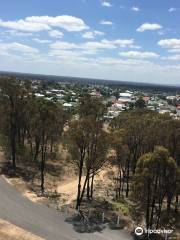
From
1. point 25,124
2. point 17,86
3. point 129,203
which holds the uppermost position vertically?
point 17,86

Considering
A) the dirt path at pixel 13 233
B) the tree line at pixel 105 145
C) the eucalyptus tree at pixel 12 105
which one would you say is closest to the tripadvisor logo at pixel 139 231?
the tree line at pixel 105 145

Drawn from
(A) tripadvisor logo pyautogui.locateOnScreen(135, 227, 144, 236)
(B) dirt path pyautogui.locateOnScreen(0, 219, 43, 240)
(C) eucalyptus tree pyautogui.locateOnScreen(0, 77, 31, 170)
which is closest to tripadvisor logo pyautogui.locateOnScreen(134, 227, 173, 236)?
(A) tripadvisor logo pyautogui.locateOnScreen(135, 227, 144, 236)

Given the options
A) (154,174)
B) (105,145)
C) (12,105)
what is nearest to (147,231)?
(154,174)

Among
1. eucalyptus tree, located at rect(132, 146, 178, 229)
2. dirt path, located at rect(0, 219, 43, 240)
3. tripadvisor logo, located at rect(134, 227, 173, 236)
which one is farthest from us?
tripadvisor logo, located at rect(134, 227, 173, 236)

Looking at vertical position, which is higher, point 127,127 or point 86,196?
point 127,127

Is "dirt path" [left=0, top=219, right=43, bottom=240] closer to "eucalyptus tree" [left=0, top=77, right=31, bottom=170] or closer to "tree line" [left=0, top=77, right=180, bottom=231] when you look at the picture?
"tree line" [left=0, top=77, right=180, bottom=231]

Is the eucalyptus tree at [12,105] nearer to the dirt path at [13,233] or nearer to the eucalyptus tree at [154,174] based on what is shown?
the dirt path at [13,233]

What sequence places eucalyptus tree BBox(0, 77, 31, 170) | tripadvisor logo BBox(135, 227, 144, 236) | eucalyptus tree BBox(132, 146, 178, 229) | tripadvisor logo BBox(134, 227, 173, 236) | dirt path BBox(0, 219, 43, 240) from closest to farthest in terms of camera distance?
dirt path BBox(0, 219, 43, 240)
eucalyptus tree BBox(132, 146, 178, 229)
tripadvisor logo BBox(134, 227, 173, 236)
tripadvisor logo BBox(135, 227, 144, 236)
eucalyptus tree BBox(0, 77, 31, 170)

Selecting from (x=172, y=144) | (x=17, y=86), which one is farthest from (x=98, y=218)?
(x=17, y=86)

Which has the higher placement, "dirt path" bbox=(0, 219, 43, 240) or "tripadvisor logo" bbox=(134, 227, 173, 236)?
"dirt path" bbox=(0, 219, 43, 240)

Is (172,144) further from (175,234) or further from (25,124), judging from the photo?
(25,124)

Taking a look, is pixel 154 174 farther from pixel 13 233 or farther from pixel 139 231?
pixel 13 233
